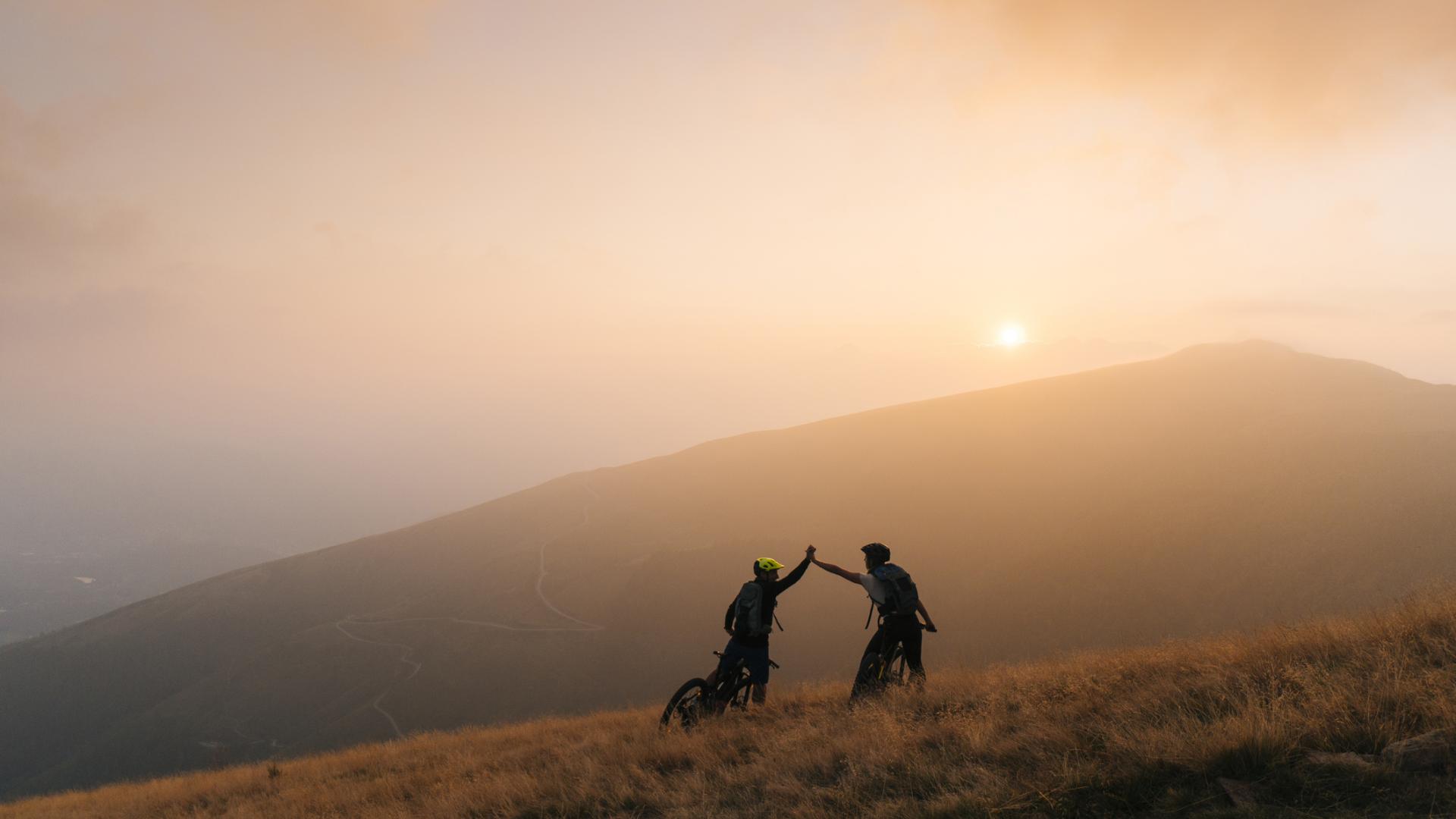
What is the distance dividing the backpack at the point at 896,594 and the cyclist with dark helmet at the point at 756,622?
3.95ft

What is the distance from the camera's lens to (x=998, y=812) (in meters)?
5.62

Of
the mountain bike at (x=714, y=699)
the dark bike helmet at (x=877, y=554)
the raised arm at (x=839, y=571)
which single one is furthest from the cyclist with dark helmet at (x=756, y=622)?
the dark bike helmet at (x=877, y=554)

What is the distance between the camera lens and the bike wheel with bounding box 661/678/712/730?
10555 millimetres

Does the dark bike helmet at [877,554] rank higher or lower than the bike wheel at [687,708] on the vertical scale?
higher

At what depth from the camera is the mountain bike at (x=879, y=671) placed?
392 inches

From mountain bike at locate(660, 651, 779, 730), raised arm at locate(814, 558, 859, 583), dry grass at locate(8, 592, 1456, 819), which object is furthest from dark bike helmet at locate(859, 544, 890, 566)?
mountain bike at locate(660, 651, 779, 730)

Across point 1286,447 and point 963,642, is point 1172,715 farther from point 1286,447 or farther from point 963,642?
point 1286,447

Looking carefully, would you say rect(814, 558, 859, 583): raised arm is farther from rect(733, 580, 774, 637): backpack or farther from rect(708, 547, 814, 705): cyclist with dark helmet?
rect(733, 580, 774, 637): backpack

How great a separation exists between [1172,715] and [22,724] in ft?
512

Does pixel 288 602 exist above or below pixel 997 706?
below

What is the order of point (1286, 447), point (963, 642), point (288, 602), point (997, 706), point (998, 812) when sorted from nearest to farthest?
point (998, 812)
point (997, 706)
point (963, 642)
point (1286, 447)
point (288, 602)

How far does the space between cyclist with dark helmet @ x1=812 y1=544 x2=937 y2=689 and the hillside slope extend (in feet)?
138

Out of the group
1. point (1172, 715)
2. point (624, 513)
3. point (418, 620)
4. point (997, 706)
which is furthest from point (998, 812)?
point (624, 513)

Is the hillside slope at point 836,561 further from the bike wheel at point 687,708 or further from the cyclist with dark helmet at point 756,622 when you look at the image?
the bike wheel at point 687,708
